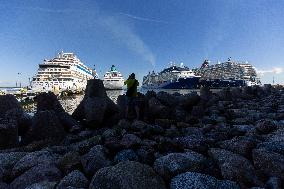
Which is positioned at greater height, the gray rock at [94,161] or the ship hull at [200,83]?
the ship hull at [200,83]

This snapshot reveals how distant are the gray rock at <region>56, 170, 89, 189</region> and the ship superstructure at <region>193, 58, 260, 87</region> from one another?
108m

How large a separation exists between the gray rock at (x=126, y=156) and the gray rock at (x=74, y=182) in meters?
1.25

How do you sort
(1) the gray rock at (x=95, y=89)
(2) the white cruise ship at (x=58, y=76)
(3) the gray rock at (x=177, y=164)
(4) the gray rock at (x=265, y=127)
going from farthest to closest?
1. (2) the white cruise ship at (x=58, y=76)
2. (1) the gray rock at (x=95, y=89)
3. (4) the gray rock at (x=265, y=127)
4. (3) the gray rock at (x=177, y=164)

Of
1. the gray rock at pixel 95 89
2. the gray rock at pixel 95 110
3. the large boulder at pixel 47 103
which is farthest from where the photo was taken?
the large boulder at pixel 47 103

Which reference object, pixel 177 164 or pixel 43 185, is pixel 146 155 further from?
pixel 43 185

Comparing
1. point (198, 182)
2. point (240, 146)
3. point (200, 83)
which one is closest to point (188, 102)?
point (240, 146)

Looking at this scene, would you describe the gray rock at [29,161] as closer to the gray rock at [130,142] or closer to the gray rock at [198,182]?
the gray rock at [130,142]

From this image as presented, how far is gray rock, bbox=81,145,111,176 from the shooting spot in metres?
6.45

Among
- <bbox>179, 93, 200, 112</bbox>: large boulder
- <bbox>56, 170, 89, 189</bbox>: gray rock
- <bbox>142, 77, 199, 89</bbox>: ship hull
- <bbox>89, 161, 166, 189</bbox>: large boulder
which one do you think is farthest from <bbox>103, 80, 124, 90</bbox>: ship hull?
<bbox>89, 161, 166, 189</bbox>: large boulder

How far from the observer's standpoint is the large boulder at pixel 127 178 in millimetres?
5109

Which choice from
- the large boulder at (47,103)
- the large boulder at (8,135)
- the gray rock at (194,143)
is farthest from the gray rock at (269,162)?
the large boulder at (47,103)

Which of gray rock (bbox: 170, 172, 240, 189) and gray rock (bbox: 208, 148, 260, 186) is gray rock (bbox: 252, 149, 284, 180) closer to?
gray rock (bbox: 208, 148, 260, 186)

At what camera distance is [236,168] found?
235 inches

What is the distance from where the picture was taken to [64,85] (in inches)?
3327
